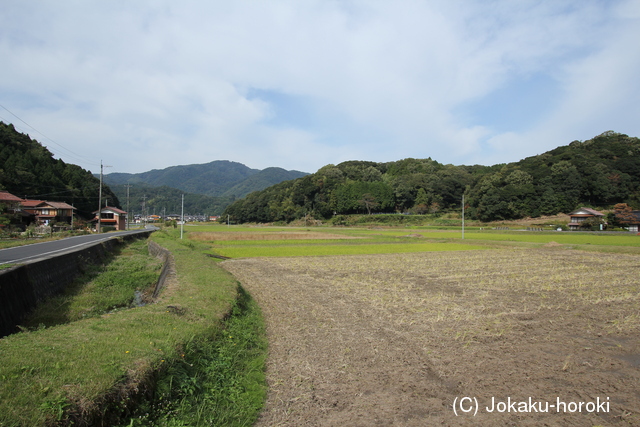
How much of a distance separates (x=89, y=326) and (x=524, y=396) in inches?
270

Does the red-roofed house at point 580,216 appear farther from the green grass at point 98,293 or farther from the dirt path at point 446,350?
the green grass at point 98,293

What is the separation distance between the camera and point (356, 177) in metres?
117

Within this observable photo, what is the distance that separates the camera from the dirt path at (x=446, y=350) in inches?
179

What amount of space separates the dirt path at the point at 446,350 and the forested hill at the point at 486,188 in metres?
67.3

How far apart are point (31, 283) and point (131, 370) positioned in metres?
8.64

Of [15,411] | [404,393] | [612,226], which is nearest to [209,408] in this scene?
[15,411]

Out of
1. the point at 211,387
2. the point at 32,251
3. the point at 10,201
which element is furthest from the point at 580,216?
the point at 10,201

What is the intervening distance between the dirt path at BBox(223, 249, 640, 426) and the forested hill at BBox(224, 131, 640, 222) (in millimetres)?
67305

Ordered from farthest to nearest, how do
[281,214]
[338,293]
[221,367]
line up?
[281,214]
[338,293]
[221,367]

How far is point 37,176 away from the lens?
2173 inches

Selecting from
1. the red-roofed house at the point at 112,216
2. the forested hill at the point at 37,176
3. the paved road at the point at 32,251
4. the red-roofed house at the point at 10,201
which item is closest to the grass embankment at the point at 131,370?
the paved road at the point at 32,251

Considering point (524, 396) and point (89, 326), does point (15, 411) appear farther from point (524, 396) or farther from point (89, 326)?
point (524, 396)

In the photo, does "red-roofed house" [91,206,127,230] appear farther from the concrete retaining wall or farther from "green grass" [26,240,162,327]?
the concrete retaining wall

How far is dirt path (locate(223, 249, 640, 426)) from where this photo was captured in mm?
4543
